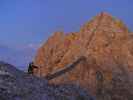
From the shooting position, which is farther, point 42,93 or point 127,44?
point 127,44

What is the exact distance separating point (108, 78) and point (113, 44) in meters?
6.63

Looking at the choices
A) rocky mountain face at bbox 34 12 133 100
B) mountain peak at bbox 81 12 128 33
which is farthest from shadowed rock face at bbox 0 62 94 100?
mountain peak at bbox 81 12 128 33

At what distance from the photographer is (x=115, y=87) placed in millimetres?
30734

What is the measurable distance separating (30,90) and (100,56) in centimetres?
2250

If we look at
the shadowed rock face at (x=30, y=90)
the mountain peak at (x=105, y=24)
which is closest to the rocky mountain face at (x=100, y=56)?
the mountain peak at (x=105, y=24)

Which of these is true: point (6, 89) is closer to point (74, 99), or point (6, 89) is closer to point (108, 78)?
point (74, 99)

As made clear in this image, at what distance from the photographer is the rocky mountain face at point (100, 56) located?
28.9 metres

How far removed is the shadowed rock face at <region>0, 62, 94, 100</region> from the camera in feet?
37.9

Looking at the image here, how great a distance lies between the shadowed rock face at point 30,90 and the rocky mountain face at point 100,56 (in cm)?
1146

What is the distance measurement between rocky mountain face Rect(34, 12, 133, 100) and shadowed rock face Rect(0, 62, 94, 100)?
37.6ft

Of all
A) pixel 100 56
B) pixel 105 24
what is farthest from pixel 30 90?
pixel 105 24

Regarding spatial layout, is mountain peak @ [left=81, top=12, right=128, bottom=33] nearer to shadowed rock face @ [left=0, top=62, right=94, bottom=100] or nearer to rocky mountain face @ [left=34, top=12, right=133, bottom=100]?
rocky mountain face @ [left=34, top=12, right=133, bottom=100]

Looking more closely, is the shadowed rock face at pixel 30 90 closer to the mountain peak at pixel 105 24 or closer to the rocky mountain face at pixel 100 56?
the rocky mountain face at pixel 100 56

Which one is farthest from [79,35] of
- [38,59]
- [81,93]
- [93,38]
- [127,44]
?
[81,93]
